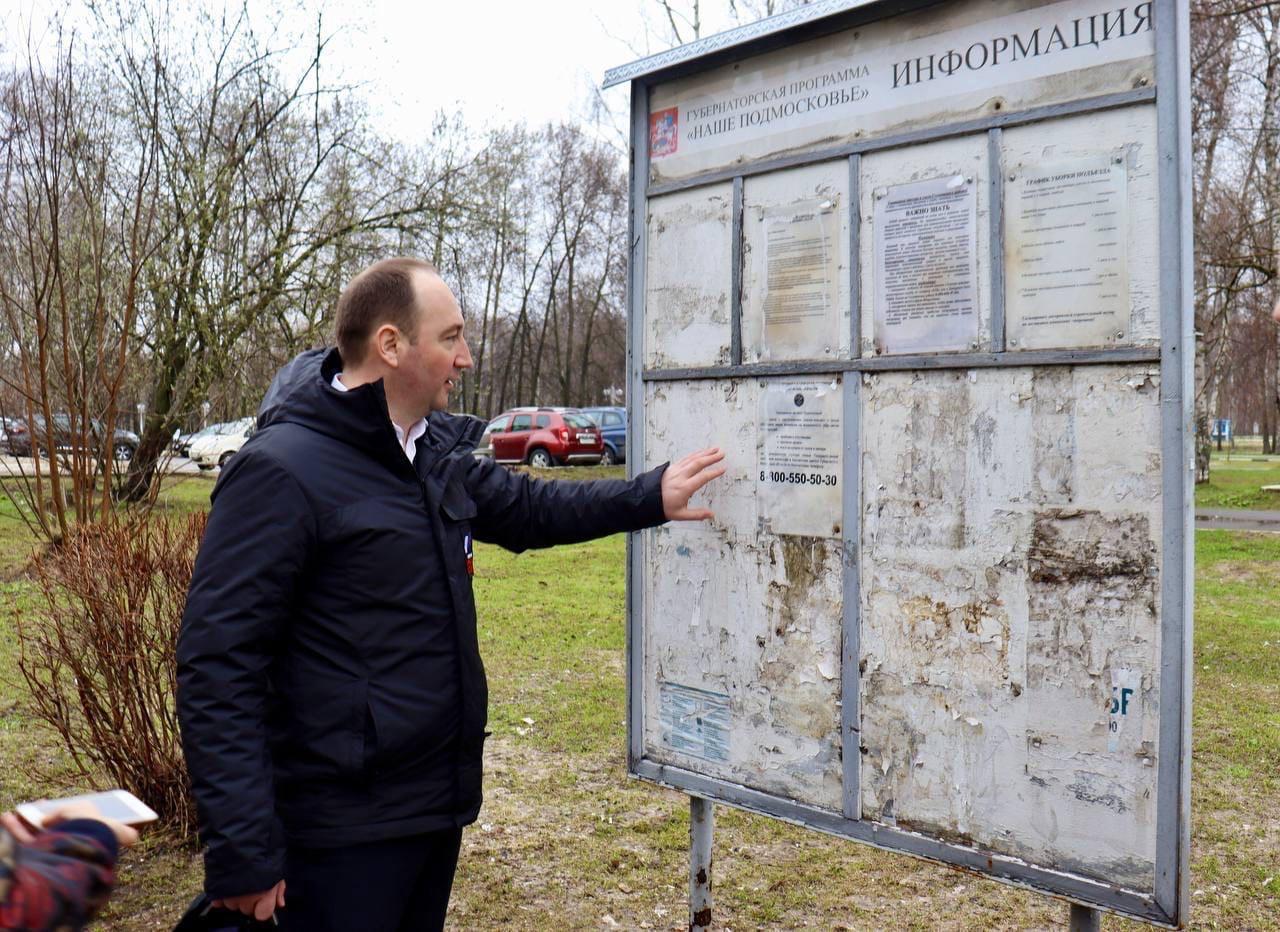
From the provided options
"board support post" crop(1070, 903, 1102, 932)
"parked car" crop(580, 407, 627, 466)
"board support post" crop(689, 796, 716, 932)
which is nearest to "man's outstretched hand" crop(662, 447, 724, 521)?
"board support post" crop(689, 796, 716, 932)

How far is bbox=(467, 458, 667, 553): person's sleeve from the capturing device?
2.86m

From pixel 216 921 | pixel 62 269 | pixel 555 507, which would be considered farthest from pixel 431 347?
pixel 62 269

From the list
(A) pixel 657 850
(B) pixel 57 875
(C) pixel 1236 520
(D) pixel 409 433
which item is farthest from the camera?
(C) pixel 1236 520

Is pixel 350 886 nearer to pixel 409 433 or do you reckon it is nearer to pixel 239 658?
pixel 239 658

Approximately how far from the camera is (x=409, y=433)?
255cm

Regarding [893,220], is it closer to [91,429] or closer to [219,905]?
[219,905]

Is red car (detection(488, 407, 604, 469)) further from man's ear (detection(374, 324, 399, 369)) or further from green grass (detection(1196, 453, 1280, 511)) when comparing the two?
man's ear (detection(374, 324, 399, 369))

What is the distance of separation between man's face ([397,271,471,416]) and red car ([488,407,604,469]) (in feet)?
71.9

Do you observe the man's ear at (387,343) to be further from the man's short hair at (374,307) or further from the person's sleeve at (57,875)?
the person's sleeve at (57,875)

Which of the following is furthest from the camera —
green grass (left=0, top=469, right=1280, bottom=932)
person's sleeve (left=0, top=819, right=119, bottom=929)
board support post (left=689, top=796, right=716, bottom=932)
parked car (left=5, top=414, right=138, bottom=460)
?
parked car (left=5, top=414, right=138, bottom=460)

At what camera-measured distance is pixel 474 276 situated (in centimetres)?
3612

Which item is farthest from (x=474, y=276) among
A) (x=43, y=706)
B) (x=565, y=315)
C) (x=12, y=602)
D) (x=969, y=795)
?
(x=969, y=795)

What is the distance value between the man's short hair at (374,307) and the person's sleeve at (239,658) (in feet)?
1.26

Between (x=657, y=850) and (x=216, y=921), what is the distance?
245 centimetres
